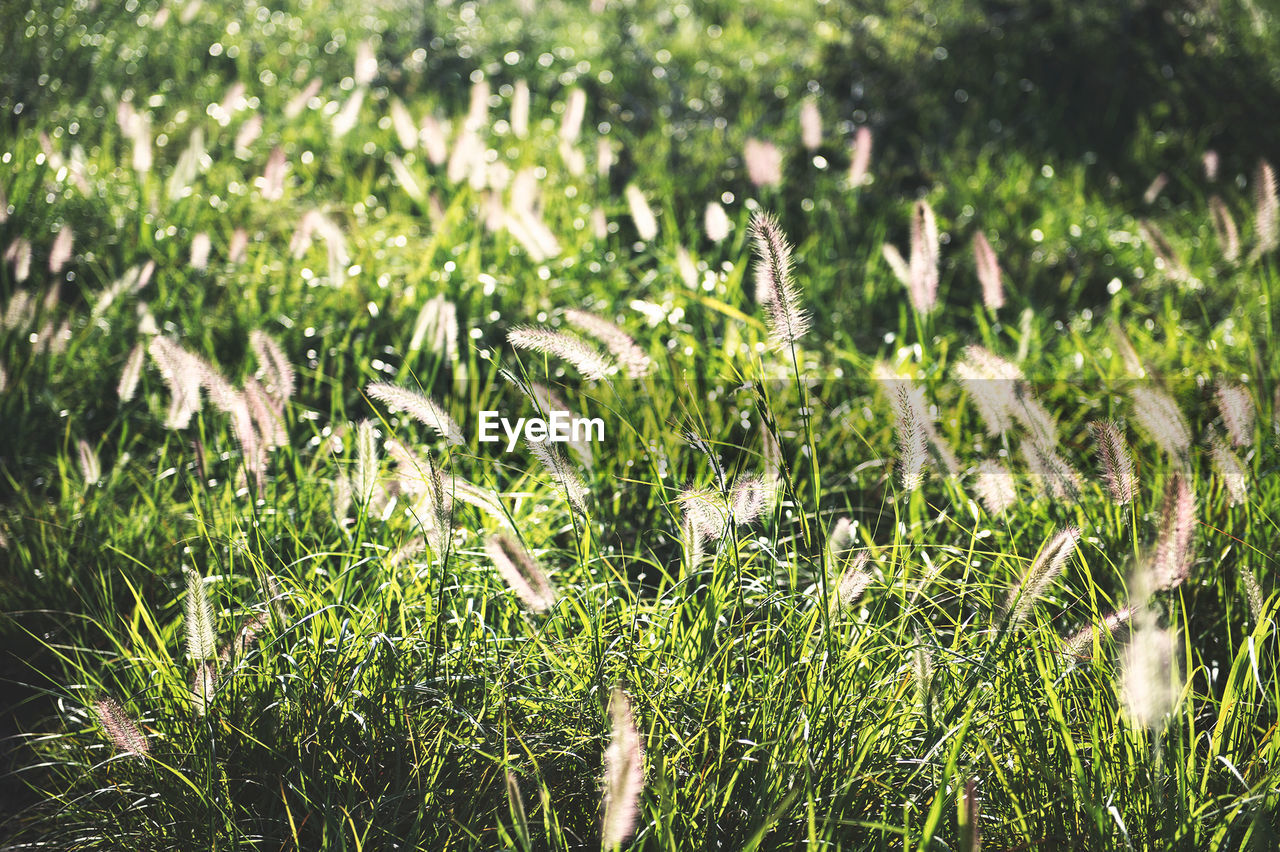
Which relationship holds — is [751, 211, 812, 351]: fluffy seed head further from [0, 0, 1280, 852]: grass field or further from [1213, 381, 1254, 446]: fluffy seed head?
[1213, 381, 1254, 446]: fluffy seed head

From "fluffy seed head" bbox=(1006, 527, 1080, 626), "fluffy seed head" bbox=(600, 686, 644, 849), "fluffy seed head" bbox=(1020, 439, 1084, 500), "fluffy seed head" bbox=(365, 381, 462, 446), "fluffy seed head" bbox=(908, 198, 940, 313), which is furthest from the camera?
"fluffy seed head" bbox=(908, 198, 940, 313)

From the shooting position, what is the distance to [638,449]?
2271mm

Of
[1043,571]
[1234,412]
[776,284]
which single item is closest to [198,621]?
[776,284]

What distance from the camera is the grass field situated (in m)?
1.32

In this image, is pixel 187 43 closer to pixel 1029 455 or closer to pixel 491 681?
pixel 491 681

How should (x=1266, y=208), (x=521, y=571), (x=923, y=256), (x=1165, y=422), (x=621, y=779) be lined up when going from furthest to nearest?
(x=1266, y=208) → (x=923, y=256) → (x=1165, y=422) → (x=521, y=571) → (x=621, y=779)

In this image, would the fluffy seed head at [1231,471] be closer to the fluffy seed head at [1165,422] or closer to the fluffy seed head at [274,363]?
the fluffy seed head at [1165,422]

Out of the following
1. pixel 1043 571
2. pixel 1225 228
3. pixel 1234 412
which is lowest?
pixel 1043 571

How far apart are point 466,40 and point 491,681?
479 centimetres

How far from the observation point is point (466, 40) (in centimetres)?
540

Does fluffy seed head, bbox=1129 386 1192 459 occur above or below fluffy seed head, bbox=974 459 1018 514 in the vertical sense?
above

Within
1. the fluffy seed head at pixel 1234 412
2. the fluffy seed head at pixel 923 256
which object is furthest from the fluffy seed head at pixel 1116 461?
the fluffy seed head at pixel 923 256

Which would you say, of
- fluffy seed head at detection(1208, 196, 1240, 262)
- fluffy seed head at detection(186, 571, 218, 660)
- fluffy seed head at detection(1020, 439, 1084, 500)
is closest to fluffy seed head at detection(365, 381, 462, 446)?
fluffy seed head at detection(186, 571, 218, 660)

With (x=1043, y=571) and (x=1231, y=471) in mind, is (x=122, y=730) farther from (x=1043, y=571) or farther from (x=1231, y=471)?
(x=1231, y=471)
